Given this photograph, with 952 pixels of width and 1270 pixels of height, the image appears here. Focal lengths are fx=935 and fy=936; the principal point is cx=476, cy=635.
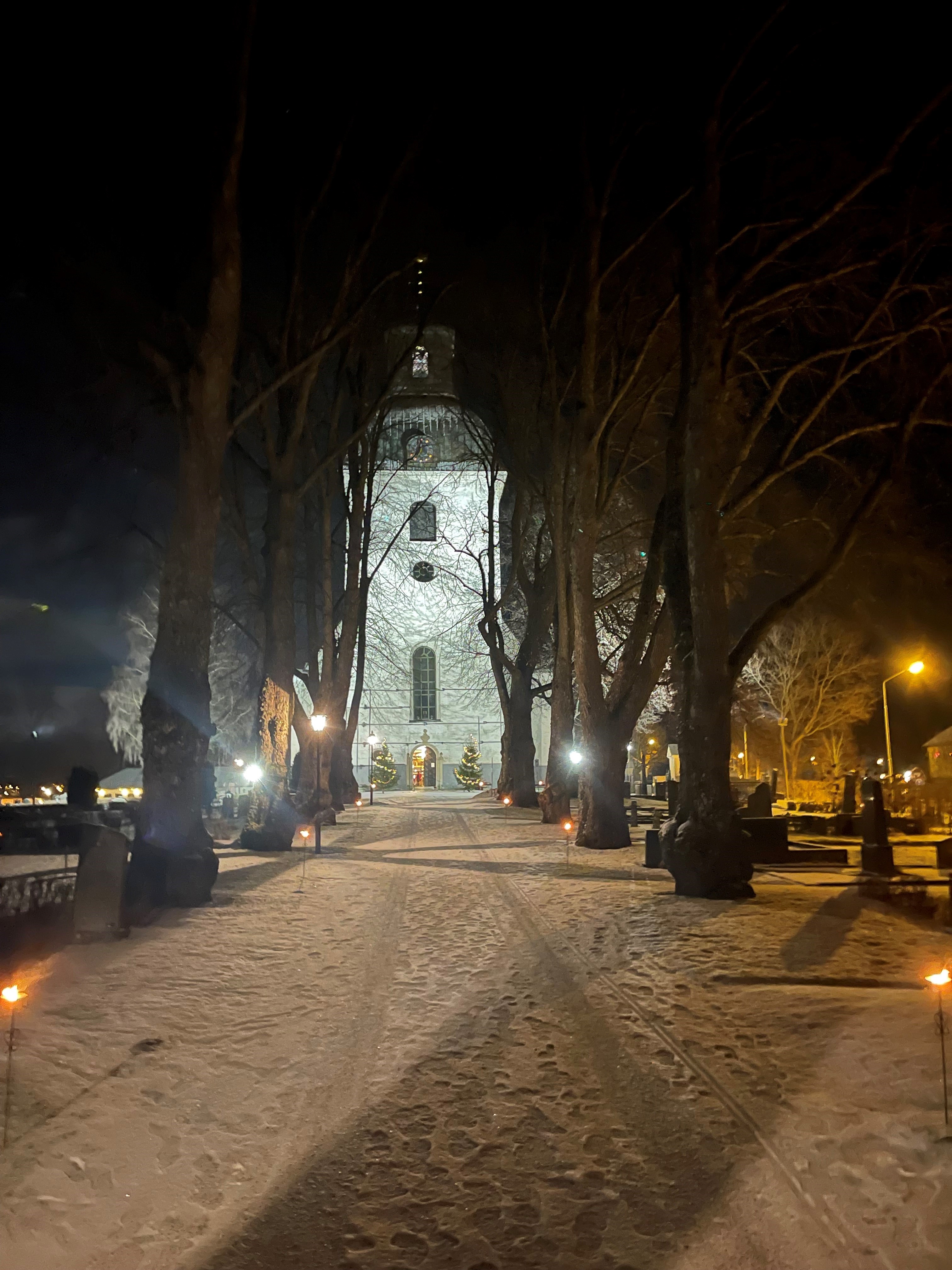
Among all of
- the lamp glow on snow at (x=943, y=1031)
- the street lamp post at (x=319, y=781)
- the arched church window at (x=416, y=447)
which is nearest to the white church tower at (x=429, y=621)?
the arched church window at (x=416, y=447)

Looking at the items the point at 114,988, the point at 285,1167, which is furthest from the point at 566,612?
the point at 285,1167

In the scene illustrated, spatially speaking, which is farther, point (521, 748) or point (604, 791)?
point (521, 748)

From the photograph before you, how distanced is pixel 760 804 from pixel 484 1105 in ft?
Result: 58.5

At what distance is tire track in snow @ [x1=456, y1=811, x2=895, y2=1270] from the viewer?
346 cm

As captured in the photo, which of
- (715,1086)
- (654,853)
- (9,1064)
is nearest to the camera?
(9,1064)

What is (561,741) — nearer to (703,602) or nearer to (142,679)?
(703,602)

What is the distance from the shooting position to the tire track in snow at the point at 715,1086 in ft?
11.4

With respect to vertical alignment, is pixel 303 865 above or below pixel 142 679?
below

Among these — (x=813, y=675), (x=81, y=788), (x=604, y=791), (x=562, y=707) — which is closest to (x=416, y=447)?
(x=813, y=675)

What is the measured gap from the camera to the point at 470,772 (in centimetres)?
5669

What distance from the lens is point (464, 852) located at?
1878 centimetres

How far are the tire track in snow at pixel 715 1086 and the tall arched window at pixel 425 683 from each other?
47.0 meters

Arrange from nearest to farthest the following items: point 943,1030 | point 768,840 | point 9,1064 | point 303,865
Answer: point 943,1030, point 9,1064, point 303,865, point 768,840

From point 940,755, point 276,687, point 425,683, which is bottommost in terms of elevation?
point 940,755
